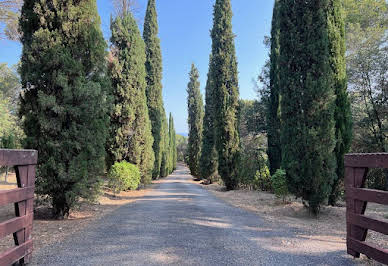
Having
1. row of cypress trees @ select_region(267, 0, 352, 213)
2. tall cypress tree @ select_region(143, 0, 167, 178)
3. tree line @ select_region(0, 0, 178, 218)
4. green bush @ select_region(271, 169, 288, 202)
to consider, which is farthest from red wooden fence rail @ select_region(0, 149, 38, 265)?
tall cypress tree @ select_region(143, 0, 167, 178)

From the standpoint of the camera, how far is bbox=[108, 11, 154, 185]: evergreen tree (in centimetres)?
1020

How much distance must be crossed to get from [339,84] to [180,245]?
6508 millimetres

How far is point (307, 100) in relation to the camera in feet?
19.0

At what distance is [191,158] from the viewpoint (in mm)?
24047

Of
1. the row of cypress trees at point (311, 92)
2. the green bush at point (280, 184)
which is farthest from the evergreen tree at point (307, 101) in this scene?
the green bush at point (280, 184)

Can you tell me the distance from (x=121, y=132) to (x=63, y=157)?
17.4ft

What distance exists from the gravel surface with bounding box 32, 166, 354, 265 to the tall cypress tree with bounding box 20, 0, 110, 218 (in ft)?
3.73

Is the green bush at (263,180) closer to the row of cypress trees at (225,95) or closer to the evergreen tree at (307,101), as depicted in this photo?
the row of cypress trees at (225,95)

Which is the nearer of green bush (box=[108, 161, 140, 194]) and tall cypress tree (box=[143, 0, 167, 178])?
green bush (box=[108, 161, 140, 194])

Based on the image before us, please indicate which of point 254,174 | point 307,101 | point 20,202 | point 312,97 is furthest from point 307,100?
point 254,174

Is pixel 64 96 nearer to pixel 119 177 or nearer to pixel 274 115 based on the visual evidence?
pixel 119 177

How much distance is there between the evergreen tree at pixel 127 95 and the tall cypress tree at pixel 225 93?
4.07 meters

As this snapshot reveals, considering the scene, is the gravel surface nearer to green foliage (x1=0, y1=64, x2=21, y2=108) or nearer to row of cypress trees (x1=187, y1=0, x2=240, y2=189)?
row of cypress trees (x1=187, y1=0, x2=240, y2=189)

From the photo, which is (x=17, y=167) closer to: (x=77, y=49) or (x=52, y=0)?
(x=77, y=49)
